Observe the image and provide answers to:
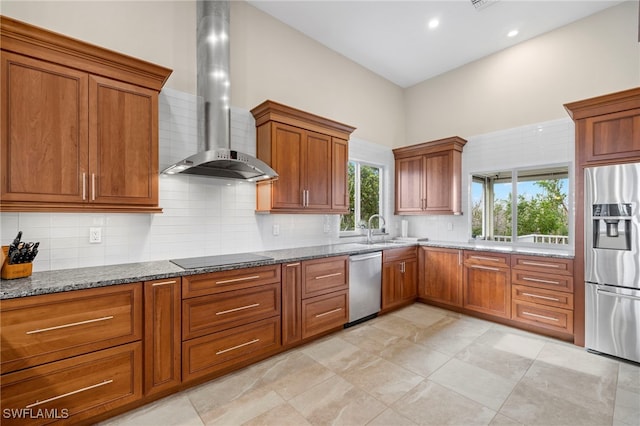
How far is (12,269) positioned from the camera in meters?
1.79

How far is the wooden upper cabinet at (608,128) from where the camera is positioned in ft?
8.64

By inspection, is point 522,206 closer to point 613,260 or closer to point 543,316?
point 613,260

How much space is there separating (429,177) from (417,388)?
122 inches

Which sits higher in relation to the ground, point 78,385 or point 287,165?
point 287,165

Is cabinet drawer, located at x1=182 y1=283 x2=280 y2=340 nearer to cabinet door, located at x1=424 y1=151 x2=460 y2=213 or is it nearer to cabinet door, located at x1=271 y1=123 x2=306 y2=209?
cabinet door, located at x1=271 y1=123 x2=306 y2=209

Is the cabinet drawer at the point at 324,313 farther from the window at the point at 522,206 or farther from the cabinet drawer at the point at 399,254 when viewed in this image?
the window at the point at 522,206

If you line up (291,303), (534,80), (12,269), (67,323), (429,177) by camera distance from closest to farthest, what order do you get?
(67,323) < (12,269) < (291,303) < (534,80) < (429,177)

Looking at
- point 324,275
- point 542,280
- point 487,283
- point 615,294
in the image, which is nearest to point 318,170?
point 324,275

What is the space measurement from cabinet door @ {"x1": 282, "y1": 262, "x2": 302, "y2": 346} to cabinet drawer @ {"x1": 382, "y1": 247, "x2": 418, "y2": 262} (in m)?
1.40

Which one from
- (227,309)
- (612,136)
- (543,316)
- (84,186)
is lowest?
(543,316)

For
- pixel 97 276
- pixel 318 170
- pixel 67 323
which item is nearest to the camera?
pixel 67 323

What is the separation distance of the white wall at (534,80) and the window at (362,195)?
3.61ft

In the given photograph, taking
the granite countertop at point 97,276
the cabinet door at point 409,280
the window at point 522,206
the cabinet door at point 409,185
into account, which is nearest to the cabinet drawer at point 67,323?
the granite countertop at point 97,276

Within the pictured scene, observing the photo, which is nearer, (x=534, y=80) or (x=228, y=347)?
(x=228, y=347)
